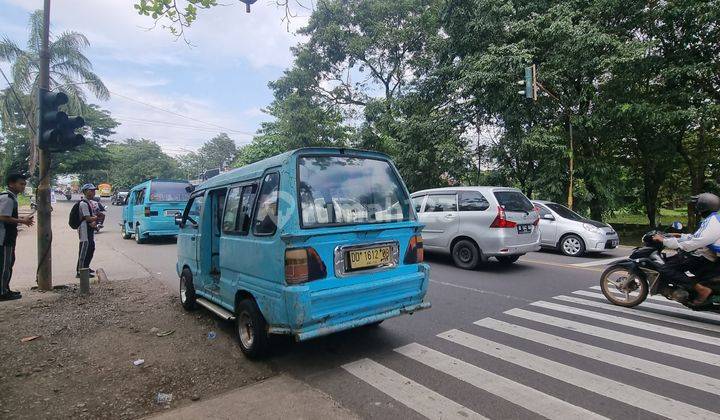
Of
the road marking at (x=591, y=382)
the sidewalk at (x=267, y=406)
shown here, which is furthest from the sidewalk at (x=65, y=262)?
the road marking at (x=591, y=382)

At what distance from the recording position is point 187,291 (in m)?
5.82

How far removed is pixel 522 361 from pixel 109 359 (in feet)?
13.5

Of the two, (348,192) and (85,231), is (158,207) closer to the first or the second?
(85,231)

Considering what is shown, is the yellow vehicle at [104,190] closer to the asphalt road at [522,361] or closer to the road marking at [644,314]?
the asphalt road at [522,361]

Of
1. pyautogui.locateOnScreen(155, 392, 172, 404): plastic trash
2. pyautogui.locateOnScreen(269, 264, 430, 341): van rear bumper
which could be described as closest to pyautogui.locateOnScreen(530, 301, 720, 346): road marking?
pyautogui.locateOnScreen(269, 264, 430, 341): van rear bumper

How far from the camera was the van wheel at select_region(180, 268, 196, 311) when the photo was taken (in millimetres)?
5734

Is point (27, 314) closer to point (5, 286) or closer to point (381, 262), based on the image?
point (5, 286)

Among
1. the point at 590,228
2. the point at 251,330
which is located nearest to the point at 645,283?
the point at 590,228

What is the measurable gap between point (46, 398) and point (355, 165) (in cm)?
337

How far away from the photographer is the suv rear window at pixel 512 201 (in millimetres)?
8234

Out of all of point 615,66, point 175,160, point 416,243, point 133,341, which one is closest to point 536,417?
point 416,243

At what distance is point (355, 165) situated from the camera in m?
4.25

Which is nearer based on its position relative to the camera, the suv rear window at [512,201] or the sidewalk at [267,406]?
the sidewalk at [267,406]

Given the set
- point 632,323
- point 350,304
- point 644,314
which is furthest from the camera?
point 644,314
